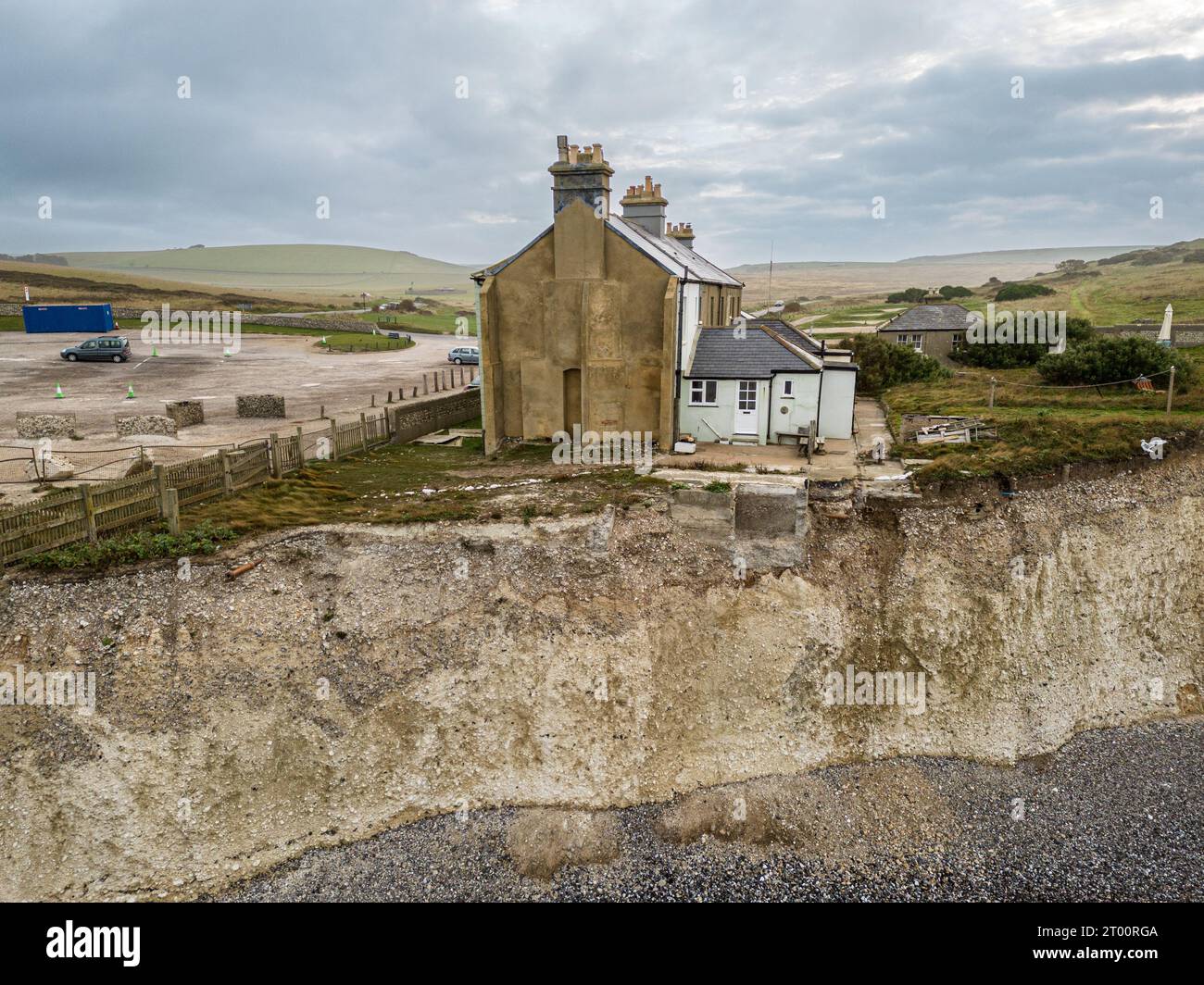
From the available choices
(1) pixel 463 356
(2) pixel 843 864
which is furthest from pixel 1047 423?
(1) pixel 463 356

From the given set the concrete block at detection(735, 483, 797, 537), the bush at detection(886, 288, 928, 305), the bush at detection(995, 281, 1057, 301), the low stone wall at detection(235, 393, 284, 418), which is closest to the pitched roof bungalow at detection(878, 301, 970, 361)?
the concrete block at detection(735, 483, 797, 537)

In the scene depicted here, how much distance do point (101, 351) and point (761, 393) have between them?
48.6 m

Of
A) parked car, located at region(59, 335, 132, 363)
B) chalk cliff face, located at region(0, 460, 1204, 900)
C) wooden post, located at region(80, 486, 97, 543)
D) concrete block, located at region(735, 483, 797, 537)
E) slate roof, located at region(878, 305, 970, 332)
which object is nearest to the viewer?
chalk cliff face, located at region(0, 460, 1204, 900)

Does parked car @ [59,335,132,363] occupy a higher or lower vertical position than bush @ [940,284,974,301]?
lower

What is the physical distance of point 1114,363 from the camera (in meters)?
33.2

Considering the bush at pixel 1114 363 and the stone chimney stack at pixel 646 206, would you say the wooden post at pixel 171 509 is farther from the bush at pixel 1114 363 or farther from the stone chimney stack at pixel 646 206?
the bush at pixel 1114 363

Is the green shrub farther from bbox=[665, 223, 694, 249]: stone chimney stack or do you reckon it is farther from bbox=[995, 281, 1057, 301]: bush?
bbox=[995, 281, 1057, 301]: bush

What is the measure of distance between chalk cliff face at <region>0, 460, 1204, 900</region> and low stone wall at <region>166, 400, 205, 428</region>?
16.5 m

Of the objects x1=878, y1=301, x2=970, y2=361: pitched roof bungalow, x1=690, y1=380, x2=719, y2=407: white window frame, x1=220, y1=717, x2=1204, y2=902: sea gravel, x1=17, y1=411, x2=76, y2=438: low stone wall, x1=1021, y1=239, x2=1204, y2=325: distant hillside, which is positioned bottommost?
x1=220, y1=717, x2=1204, y2=902: sea gravel

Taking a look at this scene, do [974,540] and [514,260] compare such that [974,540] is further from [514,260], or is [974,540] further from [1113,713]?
[514,260]

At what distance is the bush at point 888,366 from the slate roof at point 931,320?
19.7 ft

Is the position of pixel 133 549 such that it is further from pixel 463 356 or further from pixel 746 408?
pixel 463 356

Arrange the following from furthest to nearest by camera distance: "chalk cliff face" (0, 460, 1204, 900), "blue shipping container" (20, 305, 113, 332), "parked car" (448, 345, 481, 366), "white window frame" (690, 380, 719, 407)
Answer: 1. "blue shipping container" (20, 305, 113, 332)
2. "parked car" (448, 345, 481, 366)
3. "white window frame" (690, 380, 719, 407)
4. "chalk cliff face" (0, 460, 1204, 900)

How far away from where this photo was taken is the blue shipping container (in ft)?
217
